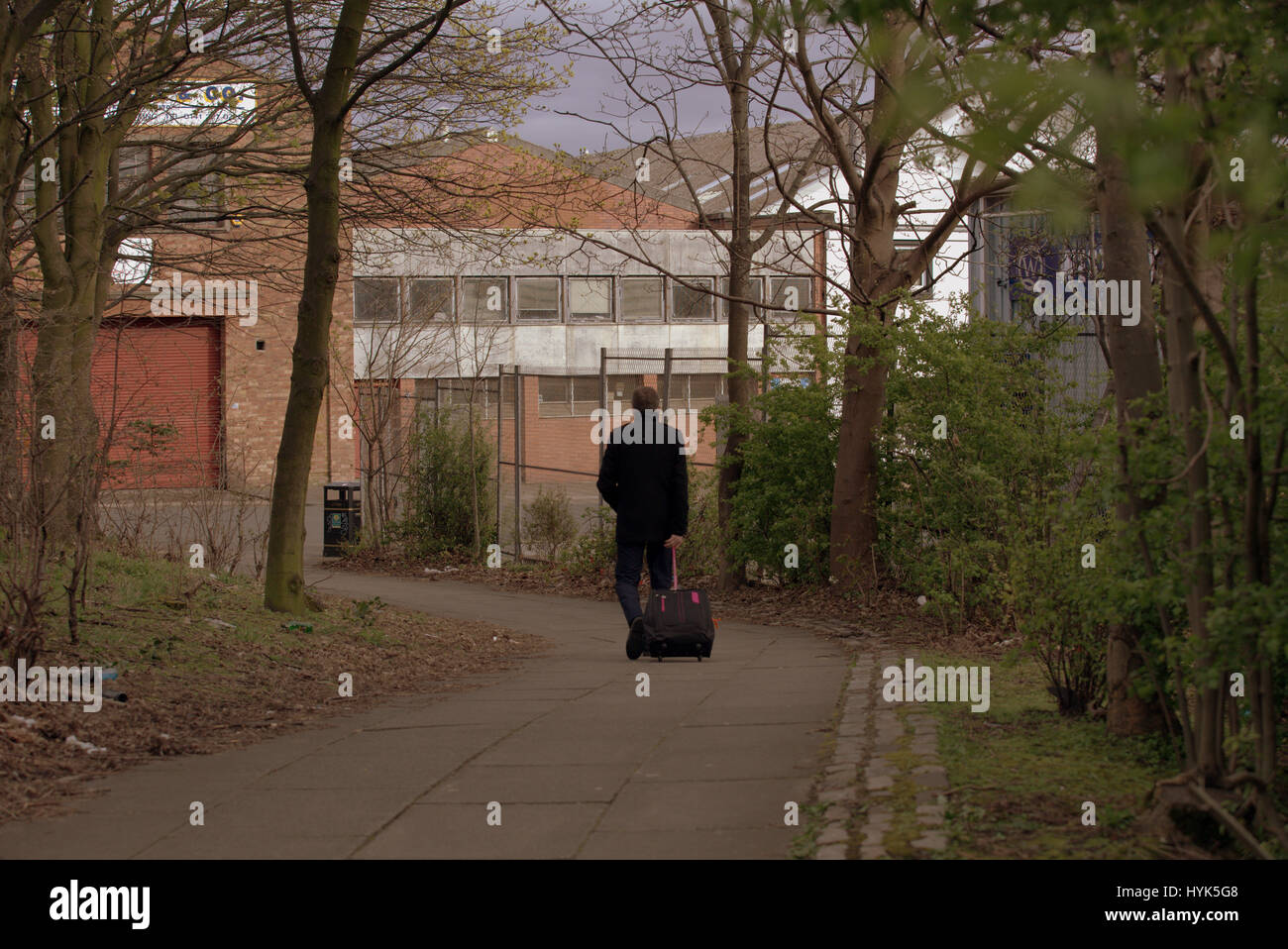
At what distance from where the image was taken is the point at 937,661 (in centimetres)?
918

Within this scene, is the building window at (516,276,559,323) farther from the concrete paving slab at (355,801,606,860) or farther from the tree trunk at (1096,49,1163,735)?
the concrete paving slab at (355,801,606,860)

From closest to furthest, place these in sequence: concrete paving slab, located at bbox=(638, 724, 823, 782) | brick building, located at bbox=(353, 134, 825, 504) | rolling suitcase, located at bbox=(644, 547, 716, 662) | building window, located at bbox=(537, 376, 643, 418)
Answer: concrete paving slab, located at bbox=(638, 724, 823, 782) → rolling suitcase, located at bbox=(644, 547, 716, 662) → brick building, located at bbox=(353, 134, 825, 504) → building window, located at bbox=(537, 376, 643, 418)

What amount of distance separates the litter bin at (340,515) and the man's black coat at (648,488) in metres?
10.5

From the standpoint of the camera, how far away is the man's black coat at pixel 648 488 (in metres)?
10.5

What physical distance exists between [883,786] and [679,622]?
4680 millimetres

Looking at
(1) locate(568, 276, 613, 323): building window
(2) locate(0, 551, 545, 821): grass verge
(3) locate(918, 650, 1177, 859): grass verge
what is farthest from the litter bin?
(1) locate(568, 276, 613, 323): building window

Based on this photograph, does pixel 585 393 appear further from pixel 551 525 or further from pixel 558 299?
pixel 551 525

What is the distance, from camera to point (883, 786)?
5293 mm

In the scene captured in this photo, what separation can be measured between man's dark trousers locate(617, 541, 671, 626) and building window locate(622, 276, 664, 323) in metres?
34.5

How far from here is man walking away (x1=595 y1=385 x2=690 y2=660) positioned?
10.5 metres

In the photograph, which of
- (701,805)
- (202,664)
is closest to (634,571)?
(202,664)

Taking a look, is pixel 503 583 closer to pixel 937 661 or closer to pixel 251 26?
pixel 251 26

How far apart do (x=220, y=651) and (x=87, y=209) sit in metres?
7.07

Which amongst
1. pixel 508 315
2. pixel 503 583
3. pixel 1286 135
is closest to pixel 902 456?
pixel 503 583
